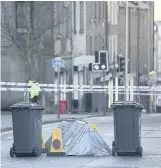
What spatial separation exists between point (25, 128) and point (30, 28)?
68.7 ft

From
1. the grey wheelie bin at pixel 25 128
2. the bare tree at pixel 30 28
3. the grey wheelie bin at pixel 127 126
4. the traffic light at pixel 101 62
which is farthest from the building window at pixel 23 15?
the grey wheelie bin at pixel 127 126

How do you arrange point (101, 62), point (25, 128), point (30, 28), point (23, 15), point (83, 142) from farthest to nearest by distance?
point (23, 15) < point (30, 28) < point (101, 62) < point (83, 142) < point (25, 128)

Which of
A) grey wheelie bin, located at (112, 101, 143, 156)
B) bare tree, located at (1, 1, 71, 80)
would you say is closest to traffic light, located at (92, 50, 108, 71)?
bare tree, located at (1, 1, 71, 80)

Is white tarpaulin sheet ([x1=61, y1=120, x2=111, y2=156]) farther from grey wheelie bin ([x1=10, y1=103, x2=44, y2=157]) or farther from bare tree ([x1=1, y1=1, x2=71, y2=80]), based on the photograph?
bare tree ([x1=1, y1=1, x2=71, y2=80])

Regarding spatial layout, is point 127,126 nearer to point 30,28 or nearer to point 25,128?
point 25,128

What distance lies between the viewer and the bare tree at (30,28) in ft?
114

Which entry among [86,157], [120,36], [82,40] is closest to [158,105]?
[120,36]

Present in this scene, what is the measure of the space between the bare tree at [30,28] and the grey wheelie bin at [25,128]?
19.5 meters

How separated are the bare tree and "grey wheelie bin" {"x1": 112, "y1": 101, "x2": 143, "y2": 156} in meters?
20.1

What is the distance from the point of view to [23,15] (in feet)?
116

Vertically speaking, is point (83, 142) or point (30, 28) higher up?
point (30, 28)

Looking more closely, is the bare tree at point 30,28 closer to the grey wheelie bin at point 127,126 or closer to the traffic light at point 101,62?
the traffic light at point 101,62

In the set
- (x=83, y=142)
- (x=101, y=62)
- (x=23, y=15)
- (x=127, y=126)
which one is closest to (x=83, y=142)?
(x=83, y=142)

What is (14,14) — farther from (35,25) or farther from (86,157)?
(86,157)
